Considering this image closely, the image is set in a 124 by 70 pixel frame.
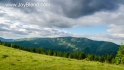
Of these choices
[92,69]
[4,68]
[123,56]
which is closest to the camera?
[4,68]

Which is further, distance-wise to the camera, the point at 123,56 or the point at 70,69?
the point at 123,56

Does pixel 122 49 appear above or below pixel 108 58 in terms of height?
above

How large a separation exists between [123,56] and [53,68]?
256 feet

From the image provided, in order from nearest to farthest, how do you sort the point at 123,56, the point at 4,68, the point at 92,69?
1. the point at 4,68
2. the point at 92,69
3. the point at 123,56

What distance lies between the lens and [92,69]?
89.5 ft

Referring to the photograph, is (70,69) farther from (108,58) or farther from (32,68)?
(108,58)

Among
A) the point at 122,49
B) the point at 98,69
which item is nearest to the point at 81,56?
the point at 122,49

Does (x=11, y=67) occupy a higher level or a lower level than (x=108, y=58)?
higher

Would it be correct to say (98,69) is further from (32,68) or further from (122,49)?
(122,49)

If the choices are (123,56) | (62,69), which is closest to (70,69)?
(62,69)

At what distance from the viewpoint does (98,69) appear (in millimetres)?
27859

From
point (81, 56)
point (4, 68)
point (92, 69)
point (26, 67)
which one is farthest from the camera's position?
point (81, 56)

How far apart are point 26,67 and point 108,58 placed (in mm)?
153157

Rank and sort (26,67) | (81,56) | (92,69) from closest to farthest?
(26,67)
(92,69)
(81,56)
